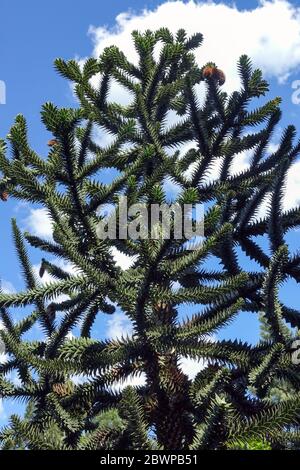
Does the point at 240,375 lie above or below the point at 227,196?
below

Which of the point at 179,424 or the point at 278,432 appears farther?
the point at 179,424

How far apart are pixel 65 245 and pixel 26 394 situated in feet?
5.62

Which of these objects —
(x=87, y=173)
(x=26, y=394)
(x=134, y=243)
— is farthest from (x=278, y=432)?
(x=87, y=173)

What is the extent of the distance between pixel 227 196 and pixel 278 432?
8.51 ft

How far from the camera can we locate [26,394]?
575 cm

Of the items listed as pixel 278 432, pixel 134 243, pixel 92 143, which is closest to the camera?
pixel 278 432

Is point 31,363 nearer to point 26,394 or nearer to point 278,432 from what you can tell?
point 26,394

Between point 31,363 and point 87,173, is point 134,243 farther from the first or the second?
point 31,363

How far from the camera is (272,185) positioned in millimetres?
5781

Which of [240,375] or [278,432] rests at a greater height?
[240,375]

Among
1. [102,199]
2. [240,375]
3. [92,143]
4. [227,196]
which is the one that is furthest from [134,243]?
[92,143]
